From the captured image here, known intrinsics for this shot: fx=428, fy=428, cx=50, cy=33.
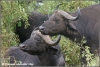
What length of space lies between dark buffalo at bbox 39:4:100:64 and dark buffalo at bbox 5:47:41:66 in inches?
28.0

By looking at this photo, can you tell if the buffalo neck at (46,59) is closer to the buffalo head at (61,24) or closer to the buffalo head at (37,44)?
the buffalo head at (37,44)

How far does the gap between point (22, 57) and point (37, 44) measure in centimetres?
120

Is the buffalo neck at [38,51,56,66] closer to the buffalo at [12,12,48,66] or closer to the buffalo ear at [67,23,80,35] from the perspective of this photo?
the buffalo ear at [67,23,80,35]

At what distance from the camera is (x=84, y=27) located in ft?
37.2

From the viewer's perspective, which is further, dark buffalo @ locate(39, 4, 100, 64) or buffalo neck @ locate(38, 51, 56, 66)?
dark buffalo @ locate(39, 4, 100, 64)

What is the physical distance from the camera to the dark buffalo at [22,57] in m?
9.88

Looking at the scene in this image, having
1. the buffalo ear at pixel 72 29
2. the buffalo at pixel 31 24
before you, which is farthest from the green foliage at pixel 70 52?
the buffalo at pixel 31 24

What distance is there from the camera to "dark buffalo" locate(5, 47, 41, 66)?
988 cm

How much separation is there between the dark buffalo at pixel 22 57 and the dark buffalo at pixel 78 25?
0.71 meters

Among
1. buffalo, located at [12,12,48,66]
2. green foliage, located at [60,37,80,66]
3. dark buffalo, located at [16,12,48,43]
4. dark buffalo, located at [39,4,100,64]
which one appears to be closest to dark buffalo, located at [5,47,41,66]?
dark buffalo, located at [39,4,100,64]

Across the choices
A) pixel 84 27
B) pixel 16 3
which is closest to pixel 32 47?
pixel 16 3

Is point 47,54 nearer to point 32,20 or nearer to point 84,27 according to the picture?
point 84,27

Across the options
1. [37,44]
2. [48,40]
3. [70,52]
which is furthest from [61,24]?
[37,44]

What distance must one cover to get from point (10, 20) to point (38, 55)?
1475mm
